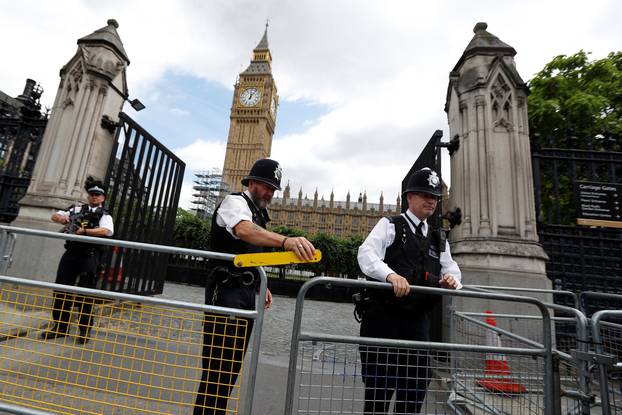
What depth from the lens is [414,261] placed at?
2.34 meters

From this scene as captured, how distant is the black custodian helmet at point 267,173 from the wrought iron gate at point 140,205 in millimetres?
4494

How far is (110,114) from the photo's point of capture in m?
6.24

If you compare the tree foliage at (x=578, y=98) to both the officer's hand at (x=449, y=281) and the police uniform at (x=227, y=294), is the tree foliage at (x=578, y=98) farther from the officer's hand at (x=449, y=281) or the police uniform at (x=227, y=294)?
the police uniform at (x=227, y=294)

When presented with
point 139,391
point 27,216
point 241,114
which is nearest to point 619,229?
point 139,391

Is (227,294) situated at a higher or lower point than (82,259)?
lower

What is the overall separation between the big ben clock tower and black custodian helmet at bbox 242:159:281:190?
244 feet

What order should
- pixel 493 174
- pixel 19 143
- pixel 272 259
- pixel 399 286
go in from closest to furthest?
pixel 272 259 < pixel 399 286 < pixel 493 174 < pixel 19 143

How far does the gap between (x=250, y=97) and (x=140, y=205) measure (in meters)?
78.6

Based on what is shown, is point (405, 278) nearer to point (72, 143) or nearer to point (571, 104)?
point (72, 143)

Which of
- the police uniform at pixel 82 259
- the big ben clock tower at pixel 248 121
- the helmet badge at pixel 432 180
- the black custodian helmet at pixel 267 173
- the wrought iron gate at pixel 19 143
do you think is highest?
the big ben clock tower at pixel 248 121

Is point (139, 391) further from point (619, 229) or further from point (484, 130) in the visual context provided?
point (619, 229)

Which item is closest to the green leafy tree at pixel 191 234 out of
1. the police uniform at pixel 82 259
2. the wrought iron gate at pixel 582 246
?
the police uniform at pixel 82 259

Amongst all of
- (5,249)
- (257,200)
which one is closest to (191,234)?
(5,249)

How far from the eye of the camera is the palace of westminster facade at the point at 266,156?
77.1 metres
